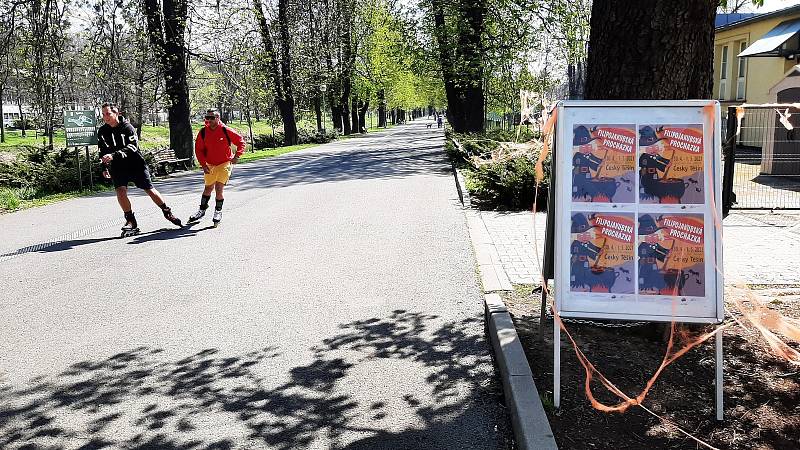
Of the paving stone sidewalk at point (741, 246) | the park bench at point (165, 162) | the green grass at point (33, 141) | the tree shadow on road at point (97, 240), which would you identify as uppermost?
the green grass at point (33, 141)

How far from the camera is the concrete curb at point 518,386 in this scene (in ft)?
11.2

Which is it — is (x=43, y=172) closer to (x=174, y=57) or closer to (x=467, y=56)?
(x=174, y=57)

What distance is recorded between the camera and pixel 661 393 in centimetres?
399

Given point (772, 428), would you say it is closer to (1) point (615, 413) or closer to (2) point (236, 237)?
(1) point (615, 413)

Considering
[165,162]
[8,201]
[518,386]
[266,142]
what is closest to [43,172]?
[8,201]

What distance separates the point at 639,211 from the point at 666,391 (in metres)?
1.12

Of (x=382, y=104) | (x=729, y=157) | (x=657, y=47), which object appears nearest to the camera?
(x=657, y=47)

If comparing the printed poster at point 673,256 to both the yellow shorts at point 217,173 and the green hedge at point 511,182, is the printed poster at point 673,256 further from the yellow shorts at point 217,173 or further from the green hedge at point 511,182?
the yellow shorts at point 217,173

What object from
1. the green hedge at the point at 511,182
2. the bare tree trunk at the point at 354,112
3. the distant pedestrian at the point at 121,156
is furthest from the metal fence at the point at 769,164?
the bare tree trunk at the point at 354,112

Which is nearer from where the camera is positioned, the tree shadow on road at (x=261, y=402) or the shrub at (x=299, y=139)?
the tree shadow on road at (x=261, y=402)

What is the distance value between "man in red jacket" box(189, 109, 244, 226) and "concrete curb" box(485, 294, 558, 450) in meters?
6.54

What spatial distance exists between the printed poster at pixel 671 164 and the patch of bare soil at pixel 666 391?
1.17 metres

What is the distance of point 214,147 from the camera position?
10820mm

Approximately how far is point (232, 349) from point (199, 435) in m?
1.39
